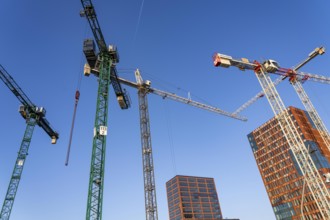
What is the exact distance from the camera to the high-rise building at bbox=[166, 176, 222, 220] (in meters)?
154

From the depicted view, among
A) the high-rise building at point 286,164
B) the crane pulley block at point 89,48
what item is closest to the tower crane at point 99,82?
the crane pulley block at point 89,48

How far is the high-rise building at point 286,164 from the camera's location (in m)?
99.2

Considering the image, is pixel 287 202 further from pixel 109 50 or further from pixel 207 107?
pixel 109 50

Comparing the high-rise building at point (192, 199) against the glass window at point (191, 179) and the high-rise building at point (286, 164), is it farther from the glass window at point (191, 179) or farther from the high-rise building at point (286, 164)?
the high-rise building at point (286, 164)

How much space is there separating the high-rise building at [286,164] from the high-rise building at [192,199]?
53976 mm

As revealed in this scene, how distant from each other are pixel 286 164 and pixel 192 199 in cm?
6905

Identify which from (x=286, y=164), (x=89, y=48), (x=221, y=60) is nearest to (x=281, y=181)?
(x=286, y=164)

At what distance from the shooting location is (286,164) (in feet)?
364

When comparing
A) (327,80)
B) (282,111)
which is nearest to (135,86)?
(282,111)

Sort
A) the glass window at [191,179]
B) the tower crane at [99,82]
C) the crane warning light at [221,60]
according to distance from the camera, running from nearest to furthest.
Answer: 1. the tower crane at [99,82]
2. the crane warning light at [221,60]
3. the glass window at [191,179]

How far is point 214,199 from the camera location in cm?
16788

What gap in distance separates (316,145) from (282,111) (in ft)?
247

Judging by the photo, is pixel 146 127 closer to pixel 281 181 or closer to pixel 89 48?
pixel 89 48

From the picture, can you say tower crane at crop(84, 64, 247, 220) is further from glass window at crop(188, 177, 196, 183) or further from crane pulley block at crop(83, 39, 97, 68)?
glass window at crop(188, 177, 196, 183)
